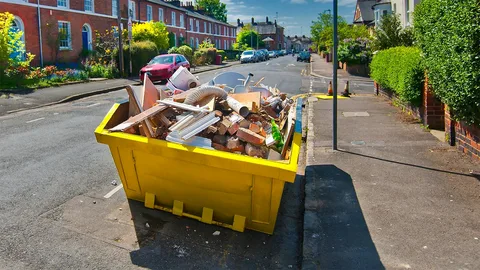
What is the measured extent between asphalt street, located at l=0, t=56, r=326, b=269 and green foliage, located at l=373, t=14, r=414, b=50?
60.3 feet

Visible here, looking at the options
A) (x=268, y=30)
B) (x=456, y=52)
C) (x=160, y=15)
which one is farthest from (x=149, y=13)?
(x=268, y=30)

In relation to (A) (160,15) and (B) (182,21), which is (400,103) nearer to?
(A) (160,15)

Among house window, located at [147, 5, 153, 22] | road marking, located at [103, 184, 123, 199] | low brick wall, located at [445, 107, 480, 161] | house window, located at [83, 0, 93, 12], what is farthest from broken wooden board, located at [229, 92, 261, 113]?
house window, located at [147, 5, 153, 22]

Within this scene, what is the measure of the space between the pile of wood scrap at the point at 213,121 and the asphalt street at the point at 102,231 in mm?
962

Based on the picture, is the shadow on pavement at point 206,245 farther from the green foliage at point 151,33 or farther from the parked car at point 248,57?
the parked car at point 248,57

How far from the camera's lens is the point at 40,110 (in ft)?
45.8

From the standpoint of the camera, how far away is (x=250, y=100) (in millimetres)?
5219

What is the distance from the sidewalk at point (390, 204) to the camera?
4.00m

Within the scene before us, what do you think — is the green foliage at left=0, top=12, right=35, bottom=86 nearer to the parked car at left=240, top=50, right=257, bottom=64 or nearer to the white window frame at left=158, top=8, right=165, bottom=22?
the white window frame at left=158, top=8, right=165, bottom=22

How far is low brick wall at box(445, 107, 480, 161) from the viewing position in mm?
6632

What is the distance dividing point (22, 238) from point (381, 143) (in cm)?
634

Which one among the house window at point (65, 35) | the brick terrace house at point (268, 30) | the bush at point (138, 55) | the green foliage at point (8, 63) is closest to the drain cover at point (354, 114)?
the green foliage at point (8, 63)

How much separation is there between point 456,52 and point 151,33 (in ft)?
98.9

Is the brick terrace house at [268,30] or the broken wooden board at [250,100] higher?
the brick terrace house at [268,30]
